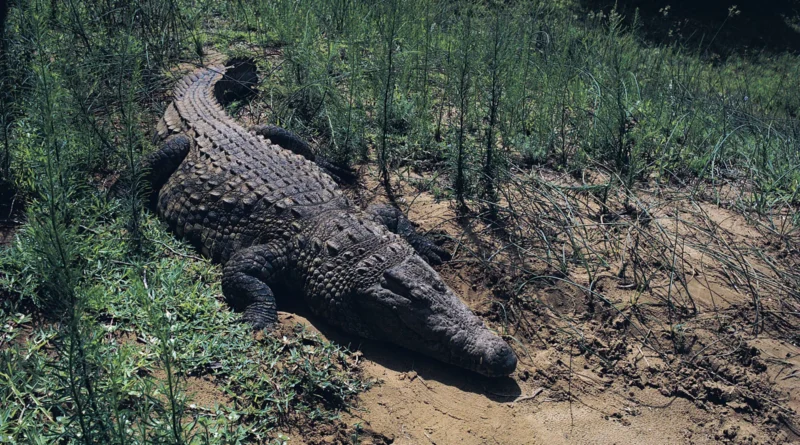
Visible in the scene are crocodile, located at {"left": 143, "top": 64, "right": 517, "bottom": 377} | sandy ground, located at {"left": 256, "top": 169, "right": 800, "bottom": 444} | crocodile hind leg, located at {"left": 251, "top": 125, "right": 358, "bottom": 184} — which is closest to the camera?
sandy ground, located at {"left": 256, "top": 169, "right": 800, "bottom": 444}

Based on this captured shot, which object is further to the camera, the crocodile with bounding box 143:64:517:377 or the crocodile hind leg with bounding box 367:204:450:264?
the crocodile hind leg with bounding box 367:204:450:264

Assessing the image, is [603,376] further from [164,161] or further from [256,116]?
[256,116]

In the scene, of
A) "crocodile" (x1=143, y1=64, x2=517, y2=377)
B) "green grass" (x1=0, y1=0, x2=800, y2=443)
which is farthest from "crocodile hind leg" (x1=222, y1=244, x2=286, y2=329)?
"green grass" (x1=0, y1=0, x2=800, y2=443)

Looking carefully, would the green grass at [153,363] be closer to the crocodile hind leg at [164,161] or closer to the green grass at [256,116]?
the green grass at [256,116]

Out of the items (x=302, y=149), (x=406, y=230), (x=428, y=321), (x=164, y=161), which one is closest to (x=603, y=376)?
(x=428, y=321)

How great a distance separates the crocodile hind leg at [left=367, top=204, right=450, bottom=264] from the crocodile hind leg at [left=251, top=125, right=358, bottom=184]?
770 mm

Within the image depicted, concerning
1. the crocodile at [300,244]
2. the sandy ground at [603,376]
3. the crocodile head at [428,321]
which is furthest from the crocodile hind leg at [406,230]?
the crocodile head at [428,321]

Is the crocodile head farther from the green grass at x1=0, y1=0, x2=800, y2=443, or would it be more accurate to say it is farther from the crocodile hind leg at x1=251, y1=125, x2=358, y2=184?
the crocodile hind leg at x1=251, y1=125, x2=358, y2=184

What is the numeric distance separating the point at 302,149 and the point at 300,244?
4.97ft

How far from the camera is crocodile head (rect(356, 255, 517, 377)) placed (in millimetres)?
3273

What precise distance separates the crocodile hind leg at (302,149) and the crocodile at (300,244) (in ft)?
0.55

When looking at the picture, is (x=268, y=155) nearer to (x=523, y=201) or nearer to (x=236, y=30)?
(x=523, y=201)

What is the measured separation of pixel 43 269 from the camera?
2365 mm

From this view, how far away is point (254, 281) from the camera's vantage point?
3721 millimetres
